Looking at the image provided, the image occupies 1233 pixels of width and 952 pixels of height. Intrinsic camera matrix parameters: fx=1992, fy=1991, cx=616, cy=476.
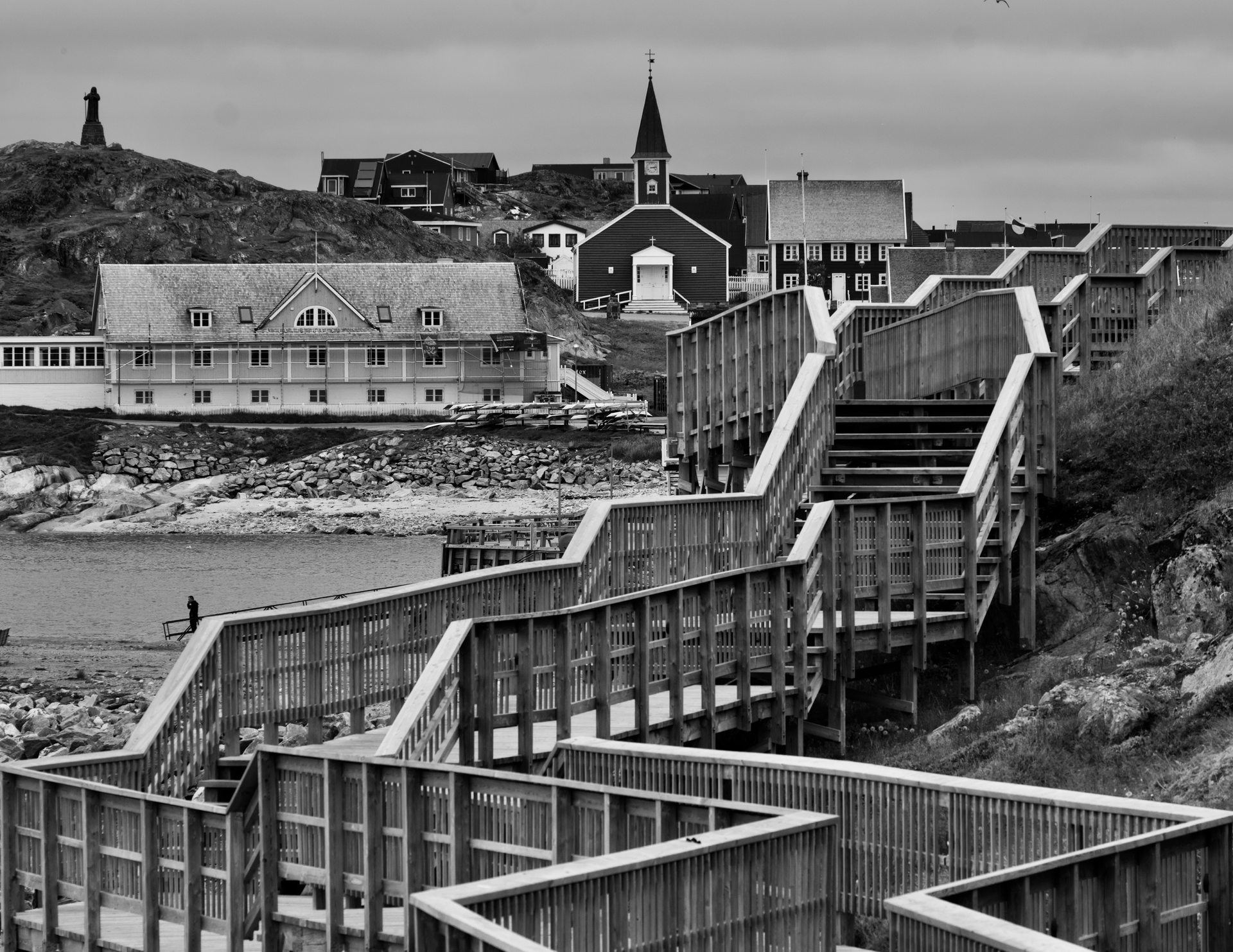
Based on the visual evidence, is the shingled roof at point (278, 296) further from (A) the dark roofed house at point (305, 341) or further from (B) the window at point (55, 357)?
(B) the window at point (55, 357)

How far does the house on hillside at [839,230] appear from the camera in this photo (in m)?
116

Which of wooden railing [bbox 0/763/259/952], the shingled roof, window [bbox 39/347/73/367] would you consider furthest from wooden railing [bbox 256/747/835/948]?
window [bbox 39/347/73/367]

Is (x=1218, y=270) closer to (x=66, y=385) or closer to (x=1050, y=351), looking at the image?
(x=1050, y=351)

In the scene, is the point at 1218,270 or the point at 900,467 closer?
the point at 900,467

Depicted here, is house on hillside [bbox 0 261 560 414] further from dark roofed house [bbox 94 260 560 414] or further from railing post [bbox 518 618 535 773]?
railing post [bbox 518 618 535 773]

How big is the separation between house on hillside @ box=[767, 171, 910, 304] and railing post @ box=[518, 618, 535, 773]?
102 m

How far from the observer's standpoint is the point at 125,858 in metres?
11.5

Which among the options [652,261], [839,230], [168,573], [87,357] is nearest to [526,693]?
[168,573]

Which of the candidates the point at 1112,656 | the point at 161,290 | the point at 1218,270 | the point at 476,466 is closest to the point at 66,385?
the point at 161,290

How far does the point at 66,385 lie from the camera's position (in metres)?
95.9

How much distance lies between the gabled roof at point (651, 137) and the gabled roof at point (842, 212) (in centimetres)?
1461

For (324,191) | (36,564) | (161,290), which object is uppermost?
(324,191)

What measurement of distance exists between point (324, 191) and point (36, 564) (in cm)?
11052

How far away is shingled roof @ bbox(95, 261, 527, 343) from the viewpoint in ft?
317
